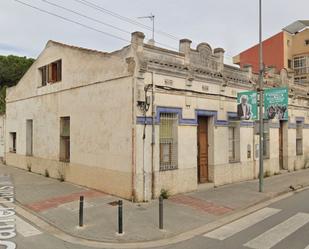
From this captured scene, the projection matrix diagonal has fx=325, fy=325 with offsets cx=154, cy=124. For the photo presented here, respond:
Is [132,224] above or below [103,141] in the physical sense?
below

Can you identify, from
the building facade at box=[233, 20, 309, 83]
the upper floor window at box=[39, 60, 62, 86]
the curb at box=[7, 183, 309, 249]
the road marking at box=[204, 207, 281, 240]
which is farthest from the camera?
the building facade at box=[233, 20, 309, 83]

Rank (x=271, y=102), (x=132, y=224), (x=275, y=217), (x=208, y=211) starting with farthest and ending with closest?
(x=271, y=102)
(x=208, y=211)
(x=275, y=217)
(x=132, y=224)

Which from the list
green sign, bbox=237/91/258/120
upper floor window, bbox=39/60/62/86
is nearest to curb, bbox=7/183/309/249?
green sign, bbox=237/91/258/120

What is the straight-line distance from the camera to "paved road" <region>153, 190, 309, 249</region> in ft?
23.8

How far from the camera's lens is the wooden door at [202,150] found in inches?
552

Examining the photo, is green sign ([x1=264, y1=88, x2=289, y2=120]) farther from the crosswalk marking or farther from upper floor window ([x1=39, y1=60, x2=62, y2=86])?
the crosswalk marking

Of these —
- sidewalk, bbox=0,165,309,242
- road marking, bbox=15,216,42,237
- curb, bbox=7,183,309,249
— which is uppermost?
sidewalk, bbox=0,165,309,242

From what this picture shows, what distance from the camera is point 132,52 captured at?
11.3m

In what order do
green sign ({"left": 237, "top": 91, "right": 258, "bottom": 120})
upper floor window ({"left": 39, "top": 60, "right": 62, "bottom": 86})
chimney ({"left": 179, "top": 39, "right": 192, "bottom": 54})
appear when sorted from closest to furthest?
1. chimney ({"left": 179, "top": 39, "right": 192, "bottom": 54})
2. green sign ({"left": 237, "top": 91, "right": 258, "bottom": 120})
3. upper floor window ({"left": 39, "top": 60, "right": 62, "bottom": 86})

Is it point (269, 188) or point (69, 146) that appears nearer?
point (269, 188)

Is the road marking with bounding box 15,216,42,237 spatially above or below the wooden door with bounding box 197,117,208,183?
below

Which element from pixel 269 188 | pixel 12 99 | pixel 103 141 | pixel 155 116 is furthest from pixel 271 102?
Answer: pixel 12 99

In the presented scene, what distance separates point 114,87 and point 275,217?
7005 millimetres

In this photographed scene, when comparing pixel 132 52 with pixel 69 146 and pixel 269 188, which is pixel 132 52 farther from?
pixel 269 188
